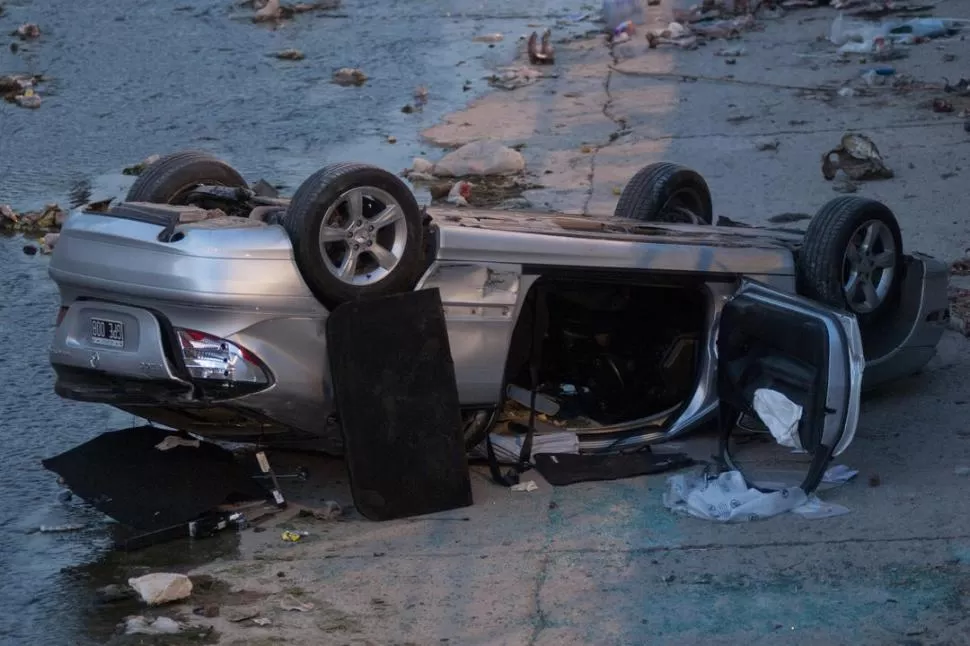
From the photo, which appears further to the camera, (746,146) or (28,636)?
(746,146)

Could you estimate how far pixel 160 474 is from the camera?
588 centimetres

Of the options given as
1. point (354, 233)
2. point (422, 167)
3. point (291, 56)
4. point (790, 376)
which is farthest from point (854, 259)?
point (291, 56)

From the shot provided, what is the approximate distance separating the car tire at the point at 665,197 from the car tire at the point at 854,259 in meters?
1.00

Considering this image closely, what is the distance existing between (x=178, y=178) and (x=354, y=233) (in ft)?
3.58

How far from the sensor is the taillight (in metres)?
5.46

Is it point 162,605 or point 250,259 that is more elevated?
point 250,259

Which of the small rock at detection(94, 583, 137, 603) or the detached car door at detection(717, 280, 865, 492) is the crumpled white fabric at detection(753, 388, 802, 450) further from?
the small rock at detection(94, 583, 137, 603)

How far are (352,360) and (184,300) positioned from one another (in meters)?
0.71

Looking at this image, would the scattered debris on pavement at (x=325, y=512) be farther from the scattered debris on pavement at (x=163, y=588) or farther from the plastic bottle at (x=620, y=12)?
the plastic bottle at (x=620, y=12)

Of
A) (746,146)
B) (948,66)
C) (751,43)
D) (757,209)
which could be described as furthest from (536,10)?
(757,209)

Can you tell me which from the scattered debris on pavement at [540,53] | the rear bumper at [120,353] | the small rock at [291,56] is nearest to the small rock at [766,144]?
the scattered debris on pavement at [540,53]

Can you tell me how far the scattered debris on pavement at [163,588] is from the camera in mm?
5102

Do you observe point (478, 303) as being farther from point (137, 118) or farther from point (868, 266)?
point (137, 118)

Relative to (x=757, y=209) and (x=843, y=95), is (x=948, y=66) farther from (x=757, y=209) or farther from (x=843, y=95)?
(x=757, y=209)
